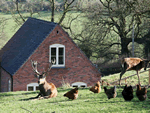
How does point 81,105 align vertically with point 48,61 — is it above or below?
below

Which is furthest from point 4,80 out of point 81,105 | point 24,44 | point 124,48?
point 124,48

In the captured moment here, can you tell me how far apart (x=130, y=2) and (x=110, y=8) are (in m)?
4.44

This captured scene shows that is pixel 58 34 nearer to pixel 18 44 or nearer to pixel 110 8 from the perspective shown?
pixel 18 44

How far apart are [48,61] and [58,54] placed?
1.12 meters

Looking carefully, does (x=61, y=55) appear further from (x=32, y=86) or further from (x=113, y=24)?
(x=113, y=24)

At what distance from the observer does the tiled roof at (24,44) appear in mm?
26875

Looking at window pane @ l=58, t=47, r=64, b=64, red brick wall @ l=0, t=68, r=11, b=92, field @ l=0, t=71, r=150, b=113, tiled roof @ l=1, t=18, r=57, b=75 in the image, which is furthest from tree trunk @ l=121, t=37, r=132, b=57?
field @ l=0, t=71, r=150, b=113

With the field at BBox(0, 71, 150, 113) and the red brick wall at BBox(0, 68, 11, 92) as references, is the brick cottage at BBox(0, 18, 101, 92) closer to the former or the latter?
the red brick wall at BBox(0, 68, 11, 92)

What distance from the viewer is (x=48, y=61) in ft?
89.5

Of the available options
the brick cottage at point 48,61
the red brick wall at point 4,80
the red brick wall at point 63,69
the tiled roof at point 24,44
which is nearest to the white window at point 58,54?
the brick cottage at point 48,61

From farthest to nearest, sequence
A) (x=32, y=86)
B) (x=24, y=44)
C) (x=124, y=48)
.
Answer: (x=124, y=48) → (x=24, y=44) → (x=32, y=86)

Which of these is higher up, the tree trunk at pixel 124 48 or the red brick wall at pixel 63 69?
the tree trunk at pixel 124 48

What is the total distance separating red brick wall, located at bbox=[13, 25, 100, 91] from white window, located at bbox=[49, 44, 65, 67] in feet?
0.92

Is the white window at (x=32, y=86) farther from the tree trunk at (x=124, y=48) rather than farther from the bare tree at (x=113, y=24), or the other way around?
the tree trunk at (x=124, y=48)
